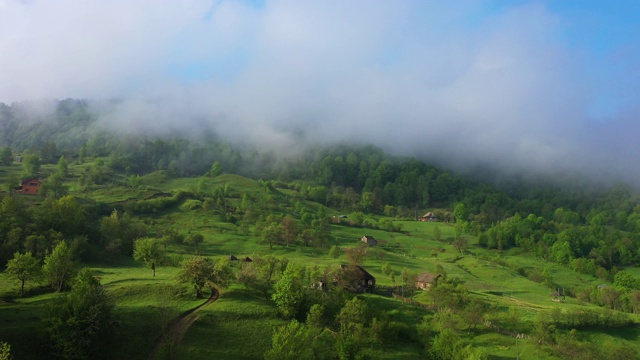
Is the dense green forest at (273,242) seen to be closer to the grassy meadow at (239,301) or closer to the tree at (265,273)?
the tree at (265,273)

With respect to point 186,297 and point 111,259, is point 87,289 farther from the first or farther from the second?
point 111,259

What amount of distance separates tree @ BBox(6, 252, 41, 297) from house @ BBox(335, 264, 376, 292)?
46445 millimetres

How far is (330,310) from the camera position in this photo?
7075 centimetres

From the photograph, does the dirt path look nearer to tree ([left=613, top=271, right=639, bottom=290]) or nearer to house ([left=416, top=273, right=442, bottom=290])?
house ([left=416, top=273, right=442, bottom=290])

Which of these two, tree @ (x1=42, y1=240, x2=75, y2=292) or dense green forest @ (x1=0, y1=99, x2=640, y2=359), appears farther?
dense green forest @ (x1=0, y1=99, x2=640, y2=359)

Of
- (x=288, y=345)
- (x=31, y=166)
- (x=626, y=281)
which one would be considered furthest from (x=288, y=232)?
(x=31, y=166)

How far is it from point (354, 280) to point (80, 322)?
44.5 meters

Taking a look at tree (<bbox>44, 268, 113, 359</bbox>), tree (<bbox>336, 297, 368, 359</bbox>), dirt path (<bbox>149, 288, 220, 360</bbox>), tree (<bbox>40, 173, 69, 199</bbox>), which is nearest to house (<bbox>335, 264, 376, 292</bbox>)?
tree (<bbox>336, 297, 368, 359</bbox>)

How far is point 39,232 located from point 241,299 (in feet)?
150

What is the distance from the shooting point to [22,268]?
199ft

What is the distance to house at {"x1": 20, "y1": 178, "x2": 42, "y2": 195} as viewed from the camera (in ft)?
470

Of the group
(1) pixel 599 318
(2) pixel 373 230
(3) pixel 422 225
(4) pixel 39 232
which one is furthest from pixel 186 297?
(3) pixel 422 225

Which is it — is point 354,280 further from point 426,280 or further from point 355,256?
point 355,256

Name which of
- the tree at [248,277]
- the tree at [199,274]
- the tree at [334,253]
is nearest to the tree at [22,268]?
the tree at [199,274]
